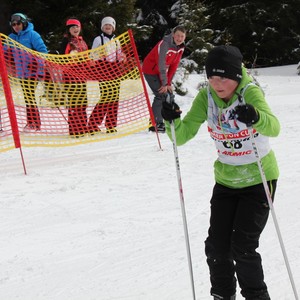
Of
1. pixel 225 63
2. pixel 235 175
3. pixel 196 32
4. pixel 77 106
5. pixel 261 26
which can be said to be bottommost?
pixel 261 26

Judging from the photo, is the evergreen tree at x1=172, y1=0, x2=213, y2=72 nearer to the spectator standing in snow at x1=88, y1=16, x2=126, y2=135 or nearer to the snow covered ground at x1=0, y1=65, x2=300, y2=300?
the spectator standing in snow at x1=88, y1=16, x2=126, y2=135

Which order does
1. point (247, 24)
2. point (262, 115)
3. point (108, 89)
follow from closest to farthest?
point (262, 115)
point (108, 89)
point (247, 24)

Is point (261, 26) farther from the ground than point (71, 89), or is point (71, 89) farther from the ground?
point (71, 89)

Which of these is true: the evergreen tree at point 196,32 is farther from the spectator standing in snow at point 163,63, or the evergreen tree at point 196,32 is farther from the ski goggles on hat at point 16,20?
the ski goggles on hat at point 16,20

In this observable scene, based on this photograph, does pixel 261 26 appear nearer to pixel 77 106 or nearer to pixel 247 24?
pixel 247 24

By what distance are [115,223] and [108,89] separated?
3714 mm

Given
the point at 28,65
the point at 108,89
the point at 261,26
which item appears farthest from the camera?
the point at 261,26

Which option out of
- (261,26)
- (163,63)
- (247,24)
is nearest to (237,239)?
(163,63)

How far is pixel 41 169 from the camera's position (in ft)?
20.5

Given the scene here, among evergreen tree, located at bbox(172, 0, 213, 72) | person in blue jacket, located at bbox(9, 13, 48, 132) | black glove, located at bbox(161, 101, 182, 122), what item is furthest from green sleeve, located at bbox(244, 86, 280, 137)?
evergreen tree, located at bbox(172, 0, 213, 72)

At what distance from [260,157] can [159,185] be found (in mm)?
2672

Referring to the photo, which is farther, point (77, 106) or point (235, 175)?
point (77, 106)

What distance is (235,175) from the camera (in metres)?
2.80

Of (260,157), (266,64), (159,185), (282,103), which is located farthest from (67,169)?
(266,64)
